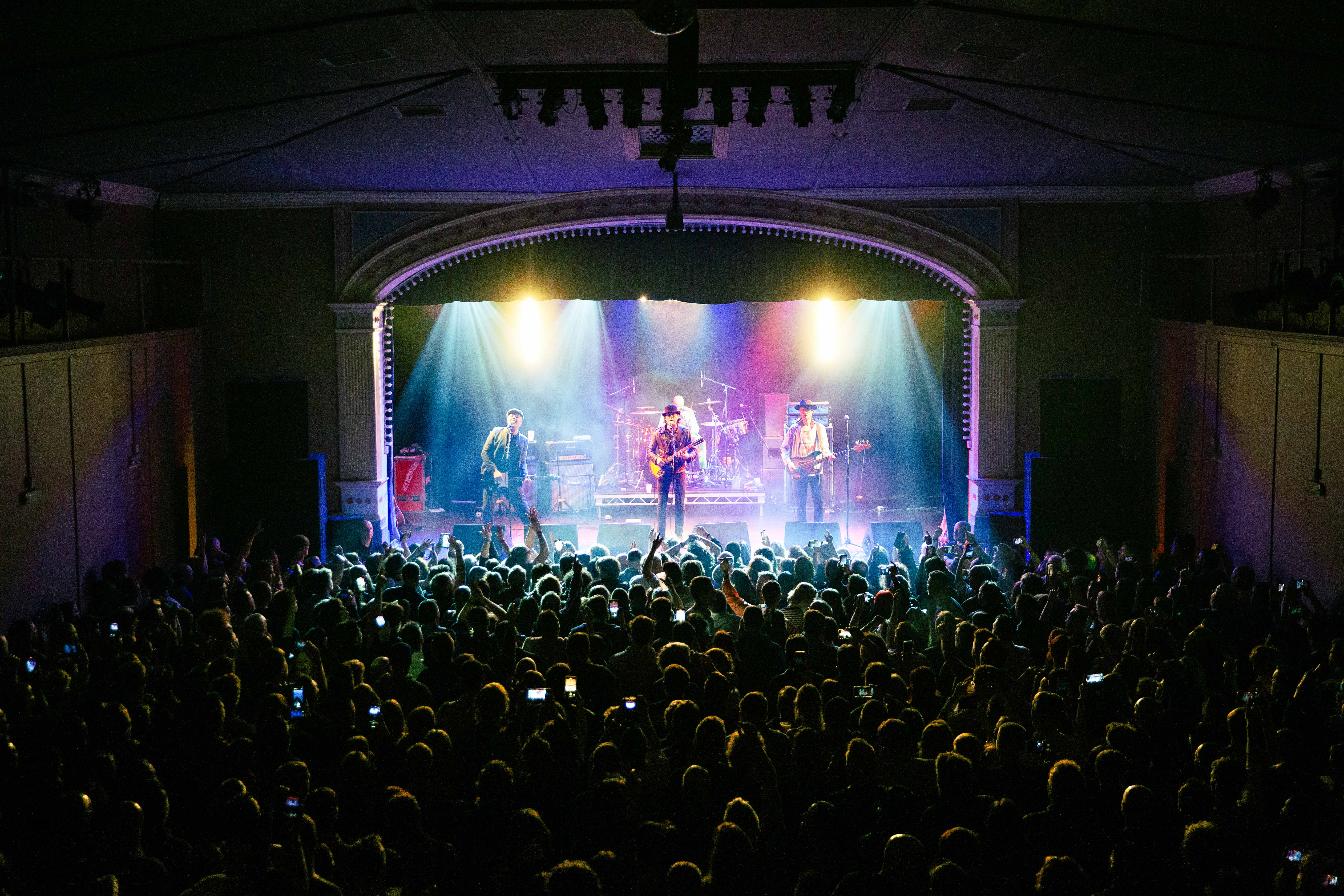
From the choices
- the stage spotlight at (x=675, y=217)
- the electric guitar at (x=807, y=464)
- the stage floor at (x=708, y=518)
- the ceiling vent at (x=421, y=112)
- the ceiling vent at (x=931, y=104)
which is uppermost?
the ceiling vent at (x=421, y=112)

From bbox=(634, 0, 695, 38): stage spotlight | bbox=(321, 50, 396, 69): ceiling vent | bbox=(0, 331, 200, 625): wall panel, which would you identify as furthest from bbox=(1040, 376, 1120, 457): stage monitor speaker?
bbox=(0, 331, 200, 625): wall panel

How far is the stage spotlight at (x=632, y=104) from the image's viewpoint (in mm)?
5773

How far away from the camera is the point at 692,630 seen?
5.50 meters

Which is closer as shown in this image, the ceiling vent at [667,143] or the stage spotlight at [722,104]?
the stage spotlight at [722,104]

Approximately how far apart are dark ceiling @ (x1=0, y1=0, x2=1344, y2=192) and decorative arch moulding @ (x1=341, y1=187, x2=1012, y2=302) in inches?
46.5

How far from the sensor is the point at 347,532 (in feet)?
35.3

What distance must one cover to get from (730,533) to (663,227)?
3250 mm

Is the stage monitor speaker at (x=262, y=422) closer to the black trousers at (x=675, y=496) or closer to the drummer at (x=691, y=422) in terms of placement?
the black trousers at (x=675, y=496)

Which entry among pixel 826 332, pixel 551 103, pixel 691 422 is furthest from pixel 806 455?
pixel 551 103

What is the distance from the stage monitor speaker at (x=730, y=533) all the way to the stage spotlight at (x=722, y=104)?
19.1 feet

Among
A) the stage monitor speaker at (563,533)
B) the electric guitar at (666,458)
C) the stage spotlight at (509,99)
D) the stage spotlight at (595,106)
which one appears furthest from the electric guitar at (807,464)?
the stage spotlight at (509,99)

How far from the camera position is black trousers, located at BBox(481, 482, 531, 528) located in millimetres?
13445

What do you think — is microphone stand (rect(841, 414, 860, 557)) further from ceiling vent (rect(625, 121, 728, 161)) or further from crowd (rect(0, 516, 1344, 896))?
crowd (rect(0, 516, 1344, 896))

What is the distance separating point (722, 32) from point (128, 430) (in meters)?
6.40
